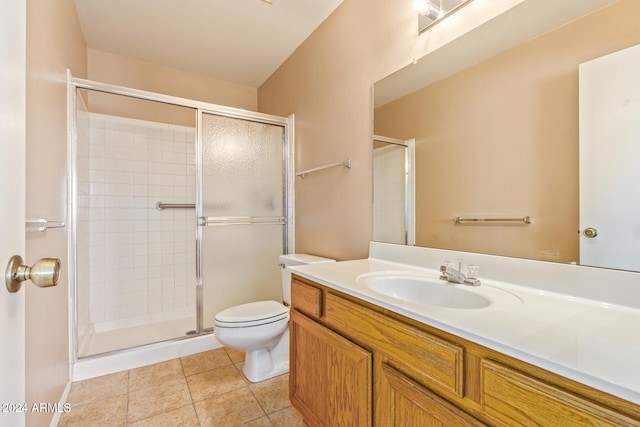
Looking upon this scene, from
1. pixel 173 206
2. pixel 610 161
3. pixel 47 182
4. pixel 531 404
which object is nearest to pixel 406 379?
pixel 531 404

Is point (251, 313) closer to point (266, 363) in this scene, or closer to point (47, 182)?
point (266, 363)

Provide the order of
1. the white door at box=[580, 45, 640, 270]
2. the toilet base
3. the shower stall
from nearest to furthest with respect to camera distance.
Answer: the white door at box=[580, 45, 640, 270], the toilet base, the shower stall

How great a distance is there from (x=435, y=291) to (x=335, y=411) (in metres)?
0.61

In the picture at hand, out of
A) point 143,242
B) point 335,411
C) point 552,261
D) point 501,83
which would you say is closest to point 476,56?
point 501,83

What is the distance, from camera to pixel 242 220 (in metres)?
2.42

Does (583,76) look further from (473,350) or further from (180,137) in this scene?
(180,137)

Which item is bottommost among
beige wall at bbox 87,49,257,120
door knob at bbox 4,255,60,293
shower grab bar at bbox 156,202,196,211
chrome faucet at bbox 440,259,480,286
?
chrome faucet at bbox 440,259,480,286

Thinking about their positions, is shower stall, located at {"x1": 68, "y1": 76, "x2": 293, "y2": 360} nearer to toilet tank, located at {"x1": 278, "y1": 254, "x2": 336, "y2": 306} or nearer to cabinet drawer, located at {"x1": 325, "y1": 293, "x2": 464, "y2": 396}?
toilet tank, located at {"x1": 278, "y1": 254, "x2": 336, "y2": 306}

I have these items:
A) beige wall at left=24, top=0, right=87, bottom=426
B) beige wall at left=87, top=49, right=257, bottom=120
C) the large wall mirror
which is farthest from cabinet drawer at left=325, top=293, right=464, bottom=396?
beige wall at left=87, top=49, right=257, bottom=120

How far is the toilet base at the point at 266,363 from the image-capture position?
1830 millimetres

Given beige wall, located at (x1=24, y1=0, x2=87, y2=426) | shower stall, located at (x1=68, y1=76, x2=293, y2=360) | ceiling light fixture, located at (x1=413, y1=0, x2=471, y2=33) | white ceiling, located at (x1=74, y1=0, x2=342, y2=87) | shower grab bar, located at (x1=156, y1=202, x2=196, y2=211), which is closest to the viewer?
beige wall, located at (x1=24, y1=0, x2=87, y2=426)

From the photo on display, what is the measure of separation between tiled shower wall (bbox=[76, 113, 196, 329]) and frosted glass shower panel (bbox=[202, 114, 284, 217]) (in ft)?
2.87

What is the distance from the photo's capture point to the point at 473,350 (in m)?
0.67

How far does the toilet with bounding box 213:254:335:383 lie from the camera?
67.1 inches
